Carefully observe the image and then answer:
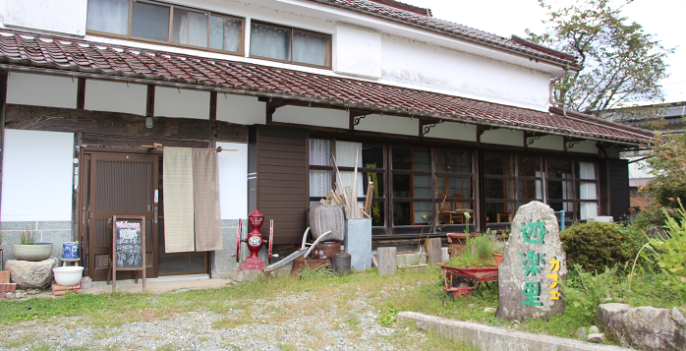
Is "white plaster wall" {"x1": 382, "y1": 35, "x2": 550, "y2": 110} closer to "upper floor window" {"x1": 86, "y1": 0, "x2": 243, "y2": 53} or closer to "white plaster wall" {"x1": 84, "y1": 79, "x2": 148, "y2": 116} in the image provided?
"upper floor window" {"x1": 86, "y1": 0, "x2": 243, "y2": 53}

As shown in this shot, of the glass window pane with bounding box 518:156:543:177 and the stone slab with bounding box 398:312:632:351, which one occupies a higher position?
the glass window pane with bounding box 518:156:543:177

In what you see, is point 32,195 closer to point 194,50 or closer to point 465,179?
point 194,50

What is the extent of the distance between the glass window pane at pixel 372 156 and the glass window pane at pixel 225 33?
10.2 feet

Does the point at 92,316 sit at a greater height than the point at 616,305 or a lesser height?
lesser

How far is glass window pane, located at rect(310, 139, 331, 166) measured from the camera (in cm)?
872

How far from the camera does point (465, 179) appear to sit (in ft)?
34.8

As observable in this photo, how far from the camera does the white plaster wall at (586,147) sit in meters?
12.5

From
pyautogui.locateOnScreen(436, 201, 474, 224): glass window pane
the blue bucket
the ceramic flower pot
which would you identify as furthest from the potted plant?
pyautogui.locateOnScreen(436, 201, 474, 224): glass window pane

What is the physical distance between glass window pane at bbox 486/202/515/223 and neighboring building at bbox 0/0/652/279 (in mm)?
45

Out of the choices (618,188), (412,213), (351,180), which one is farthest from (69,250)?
(618,188)

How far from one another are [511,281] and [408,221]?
5.22 m

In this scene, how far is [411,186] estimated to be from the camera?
976cm

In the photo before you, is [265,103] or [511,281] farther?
[265,103]

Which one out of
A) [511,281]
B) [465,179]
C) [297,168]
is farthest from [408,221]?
[511,281]
